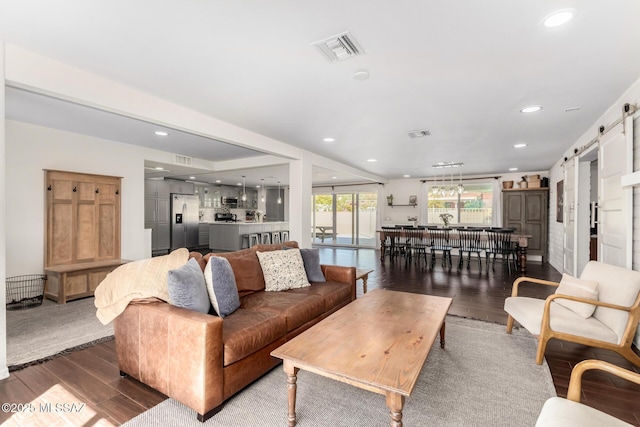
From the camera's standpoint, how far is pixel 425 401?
196cm

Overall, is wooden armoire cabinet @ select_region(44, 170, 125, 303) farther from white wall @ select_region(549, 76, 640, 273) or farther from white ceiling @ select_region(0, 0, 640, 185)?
white wall @ select_region(549, 76, 640, 273)

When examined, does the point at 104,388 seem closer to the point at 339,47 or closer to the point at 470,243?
the point at 339,47

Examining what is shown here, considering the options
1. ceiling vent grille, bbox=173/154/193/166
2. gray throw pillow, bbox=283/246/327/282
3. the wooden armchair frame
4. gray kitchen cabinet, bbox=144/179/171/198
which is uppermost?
ceiling vent grille, bbox=173/154/193/166

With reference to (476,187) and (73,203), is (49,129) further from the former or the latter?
(476,187)

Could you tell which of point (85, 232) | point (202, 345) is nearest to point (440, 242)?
point (202, 345)

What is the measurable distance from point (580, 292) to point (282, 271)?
8.95 feet

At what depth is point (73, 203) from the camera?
14.6ft

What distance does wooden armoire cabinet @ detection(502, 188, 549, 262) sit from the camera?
750cm

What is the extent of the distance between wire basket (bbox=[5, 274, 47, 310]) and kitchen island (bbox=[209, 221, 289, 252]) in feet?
16.2

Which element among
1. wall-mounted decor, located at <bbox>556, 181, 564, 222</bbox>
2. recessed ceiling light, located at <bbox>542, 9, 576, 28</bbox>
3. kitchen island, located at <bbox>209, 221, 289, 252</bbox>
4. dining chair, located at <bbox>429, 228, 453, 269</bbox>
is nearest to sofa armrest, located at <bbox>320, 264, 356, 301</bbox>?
recessed ceiling light, located at <bbox>542, 9, 576, 28</bbox>

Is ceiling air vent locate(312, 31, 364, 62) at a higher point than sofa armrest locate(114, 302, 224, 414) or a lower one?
higher

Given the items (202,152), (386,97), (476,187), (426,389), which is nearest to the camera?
(426,389)

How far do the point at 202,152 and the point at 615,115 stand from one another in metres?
5.94

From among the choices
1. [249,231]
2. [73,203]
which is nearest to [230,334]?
[73,203]
